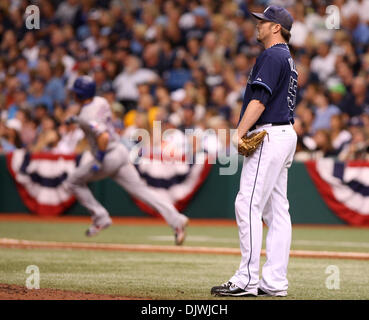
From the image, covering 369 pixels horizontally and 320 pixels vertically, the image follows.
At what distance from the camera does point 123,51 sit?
20094 mm

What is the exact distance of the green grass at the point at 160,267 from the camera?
7.79m

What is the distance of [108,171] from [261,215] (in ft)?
16.4

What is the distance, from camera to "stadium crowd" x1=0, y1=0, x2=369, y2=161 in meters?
16.6

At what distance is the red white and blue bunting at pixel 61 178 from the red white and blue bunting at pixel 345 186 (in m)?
2.13

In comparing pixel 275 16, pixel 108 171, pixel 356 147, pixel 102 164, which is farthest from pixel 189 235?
pixel 275 16

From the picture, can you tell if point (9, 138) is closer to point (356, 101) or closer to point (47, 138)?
point (47, 138)

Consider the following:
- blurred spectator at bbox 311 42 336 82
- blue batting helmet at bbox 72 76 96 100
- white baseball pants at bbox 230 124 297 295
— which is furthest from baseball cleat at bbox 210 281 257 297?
blurred spectator at bbox 311 42 336 82

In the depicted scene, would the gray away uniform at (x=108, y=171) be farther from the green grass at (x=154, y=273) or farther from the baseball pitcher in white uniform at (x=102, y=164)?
the green grass at (x=154, y=273)

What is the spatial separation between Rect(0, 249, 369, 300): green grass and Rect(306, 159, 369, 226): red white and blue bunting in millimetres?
5244

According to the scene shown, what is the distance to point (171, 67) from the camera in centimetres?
1944

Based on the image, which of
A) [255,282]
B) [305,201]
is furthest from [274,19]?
[305,201]

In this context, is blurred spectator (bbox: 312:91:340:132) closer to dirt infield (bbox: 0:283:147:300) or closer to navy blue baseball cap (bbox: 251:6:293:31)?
navy blue baseball cap (bbox: 251:6:293:31)
